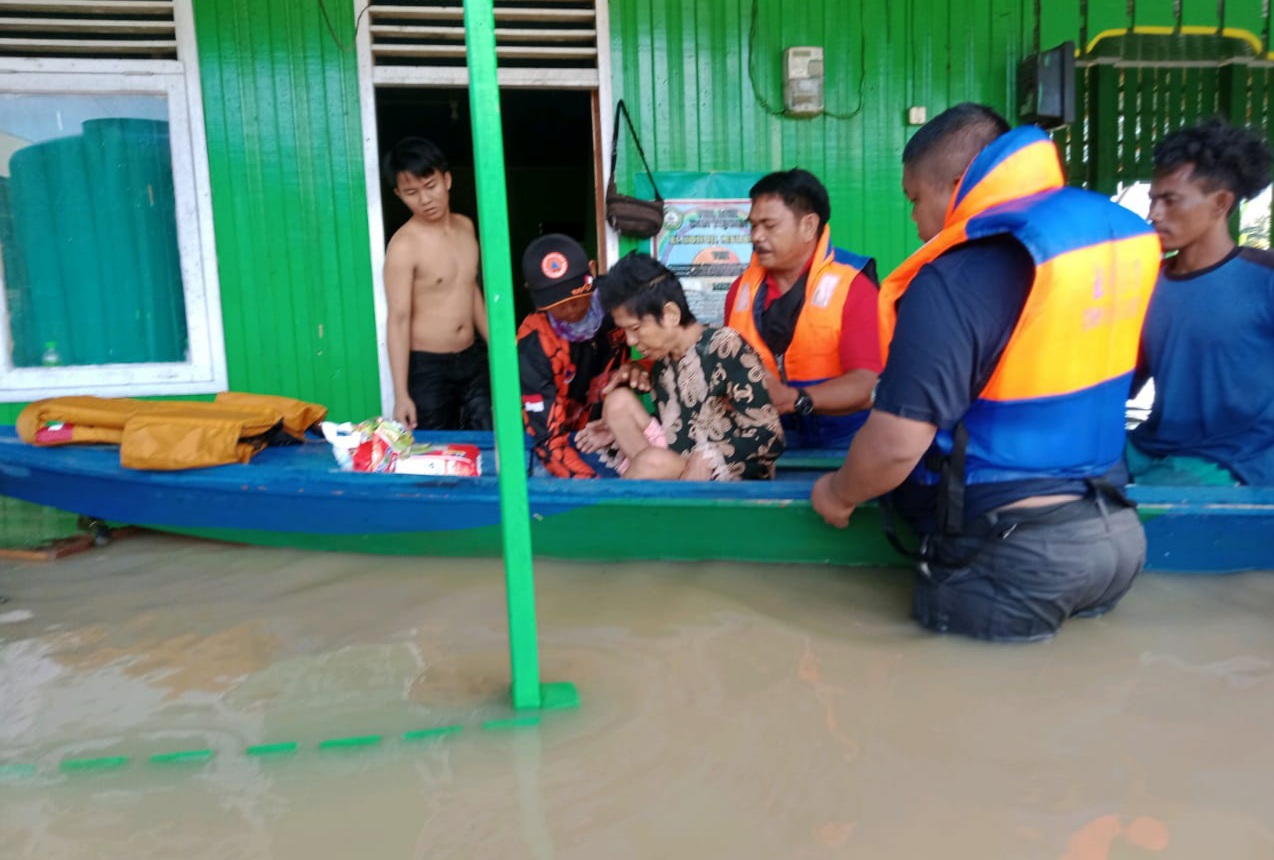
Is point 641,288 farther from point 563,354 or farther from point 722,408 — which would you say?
point 563,354

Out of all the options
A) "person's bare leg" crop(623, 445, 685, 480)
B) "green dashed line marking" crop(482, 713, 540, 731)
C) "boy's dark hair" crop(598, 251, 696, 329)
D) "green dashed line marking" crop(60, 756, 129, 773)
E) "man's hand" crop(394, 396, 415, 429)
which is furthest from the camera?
"man's hand" crop(394, 396, 415, 429)

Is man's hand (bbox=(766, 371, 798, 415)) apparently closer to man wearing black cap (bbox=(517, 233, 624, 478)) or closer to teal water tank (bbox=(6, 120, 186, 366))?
man wearing black cap (bbox=(517, 233, 624, 478))

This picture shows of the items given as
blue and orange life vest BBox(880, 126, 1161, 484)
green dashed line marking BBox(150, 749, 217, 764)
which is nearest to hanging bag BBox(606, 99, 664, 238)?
blue and orange life vest BBox(880, 126, 1161, 484)

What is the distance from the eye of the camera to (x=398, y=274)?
14.2 feet

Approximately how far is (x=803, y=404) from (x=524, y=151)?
6263 mm

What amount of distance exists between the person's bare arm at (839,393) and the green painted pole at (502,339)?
57.0 inches

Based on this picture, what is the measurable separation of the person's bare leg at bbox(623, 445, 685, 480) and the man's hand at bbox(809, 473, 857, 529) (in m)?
0.67

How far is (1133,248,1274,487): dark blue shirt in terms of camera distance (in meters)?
2.68

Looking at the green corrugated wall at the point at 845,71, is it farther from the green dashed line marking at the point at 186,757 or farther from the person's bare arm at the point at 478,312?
the green dashed line marking at the point at 186,757

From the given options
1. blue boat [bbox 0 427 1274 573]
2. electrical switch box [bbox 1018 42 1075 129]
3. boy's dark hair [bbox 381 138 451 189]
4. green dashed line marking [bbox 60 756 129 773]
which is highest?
electrical switch box [bbox 1018 42 1075 129]

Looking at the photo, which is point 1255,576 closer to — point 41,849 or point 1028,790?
point 1028,790

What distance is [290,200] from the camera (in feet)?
15.8

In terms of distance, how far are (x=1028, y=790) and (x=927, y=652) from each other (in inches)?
24.7

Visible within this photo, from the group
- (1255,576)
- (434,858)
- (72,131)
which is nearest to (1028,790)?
(434,858)
